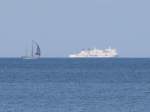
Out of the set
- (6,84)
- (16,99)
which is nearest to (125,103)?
(16,99)

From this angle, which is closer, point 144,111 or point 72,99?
point 144,111

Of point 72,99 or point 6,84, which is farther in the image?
point 6,84

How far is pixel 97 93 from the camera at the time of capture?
223ft

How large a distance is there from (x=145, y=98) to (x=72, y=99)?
17.4 ft

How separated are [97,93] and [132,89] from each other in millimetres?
6395

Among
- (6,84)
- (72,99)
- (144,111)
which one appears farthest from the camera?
(6,84)

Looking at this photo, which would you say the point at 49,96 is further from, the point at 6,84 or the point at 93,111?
the point at 6,84

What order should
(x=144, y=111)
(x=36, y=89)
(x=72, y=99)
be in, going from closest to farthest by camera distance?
(x=144, y=111) < (x=72, y=99) < (x=36, y=89)

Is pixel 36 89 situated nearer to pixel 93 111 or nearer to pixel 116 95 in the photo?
pixel 116 95

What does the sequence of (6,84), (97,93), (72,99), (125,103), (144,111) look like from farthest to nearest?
(6,84)
(97,93)
(72,99)
(125,103)
(144,111)

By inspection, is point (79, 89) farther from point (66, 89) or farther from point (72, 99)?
point (72, 99)

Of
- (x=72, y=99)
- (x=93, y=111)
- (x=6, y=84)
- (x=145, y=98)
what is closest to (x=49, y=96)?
(x=72, y=99)

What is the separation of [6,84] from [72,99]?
21.2 meters

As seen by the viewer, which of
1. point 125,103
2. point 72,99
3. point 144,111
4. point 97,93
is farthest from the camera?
point 97,93
